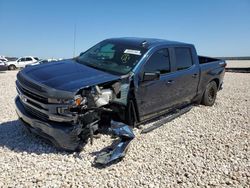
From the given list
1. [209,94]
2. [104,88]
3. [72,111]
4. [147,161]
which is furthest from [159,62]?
[209,94]

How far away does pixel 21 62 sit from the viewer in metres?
27.0

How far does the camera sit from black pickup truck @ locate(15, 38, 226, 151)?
3486mm

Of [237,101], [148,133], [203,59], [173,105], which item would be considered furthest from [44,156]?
[237,101]

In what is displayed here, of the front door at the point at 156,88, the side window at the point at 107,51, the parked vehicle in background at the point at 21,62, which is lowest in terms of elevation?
the parked vehicle in background at the point at 21,62

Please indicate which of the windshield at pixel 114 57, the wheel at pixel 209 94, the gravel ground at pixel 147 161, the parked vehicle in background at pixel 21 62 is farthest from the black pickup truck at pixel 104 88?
the parked vehicle in background at pixel 21 62

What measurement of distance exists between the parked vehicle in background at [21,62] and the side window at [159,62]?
24.4 m

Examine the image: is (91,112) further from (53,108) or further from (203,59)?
(203,59)

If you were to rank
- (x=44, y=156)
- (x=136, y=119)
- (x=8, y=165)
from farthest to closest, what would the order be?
(x=136, y=119)
(x=44, y=156)
(x=8, y=165)

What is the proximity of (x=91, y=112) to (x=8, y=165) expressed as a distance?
137 centimetres

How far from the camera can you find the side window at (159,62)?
4564 millimetres

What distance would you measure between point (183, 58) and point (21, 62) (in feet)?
82.8

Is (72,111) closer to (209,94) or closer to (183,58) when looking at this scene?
(183,58)

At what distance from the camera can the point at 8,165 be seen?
3.33 metres

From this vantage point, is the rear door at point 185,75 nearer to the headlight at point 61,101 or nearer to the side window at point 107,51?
the side window at point 107,51
